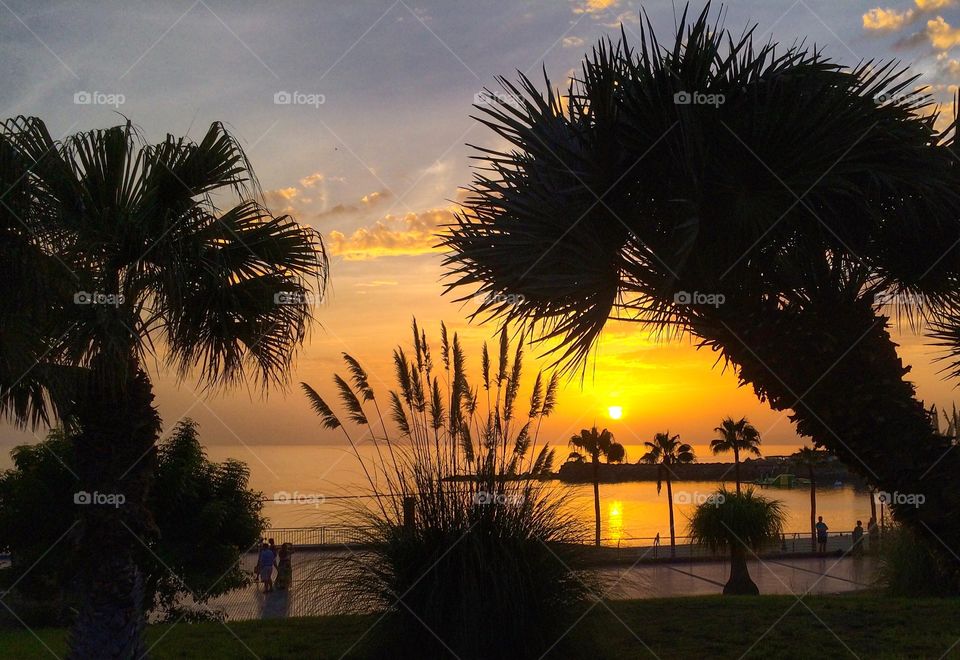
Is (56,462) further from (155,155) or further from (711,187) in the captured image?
(711,187)

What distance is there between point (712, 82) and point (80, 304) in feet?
19.1

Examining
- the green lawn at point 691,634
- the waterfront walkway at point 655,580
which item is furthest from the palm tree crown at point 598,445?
the green lawn at point 691,634

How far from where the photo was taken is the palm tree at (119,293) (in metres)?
7.21

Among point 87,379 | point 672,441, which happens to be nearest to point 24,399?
point 87,379

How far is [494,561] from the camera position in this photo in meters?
8.82

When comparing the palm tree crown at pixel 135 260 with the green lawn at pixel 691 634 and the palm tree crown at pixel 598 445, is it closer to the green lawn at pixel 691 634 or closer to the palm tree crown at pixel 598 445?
the green lawn at pixel 691 634

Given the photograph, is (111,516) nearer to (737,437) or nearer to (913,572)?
(913,572)
